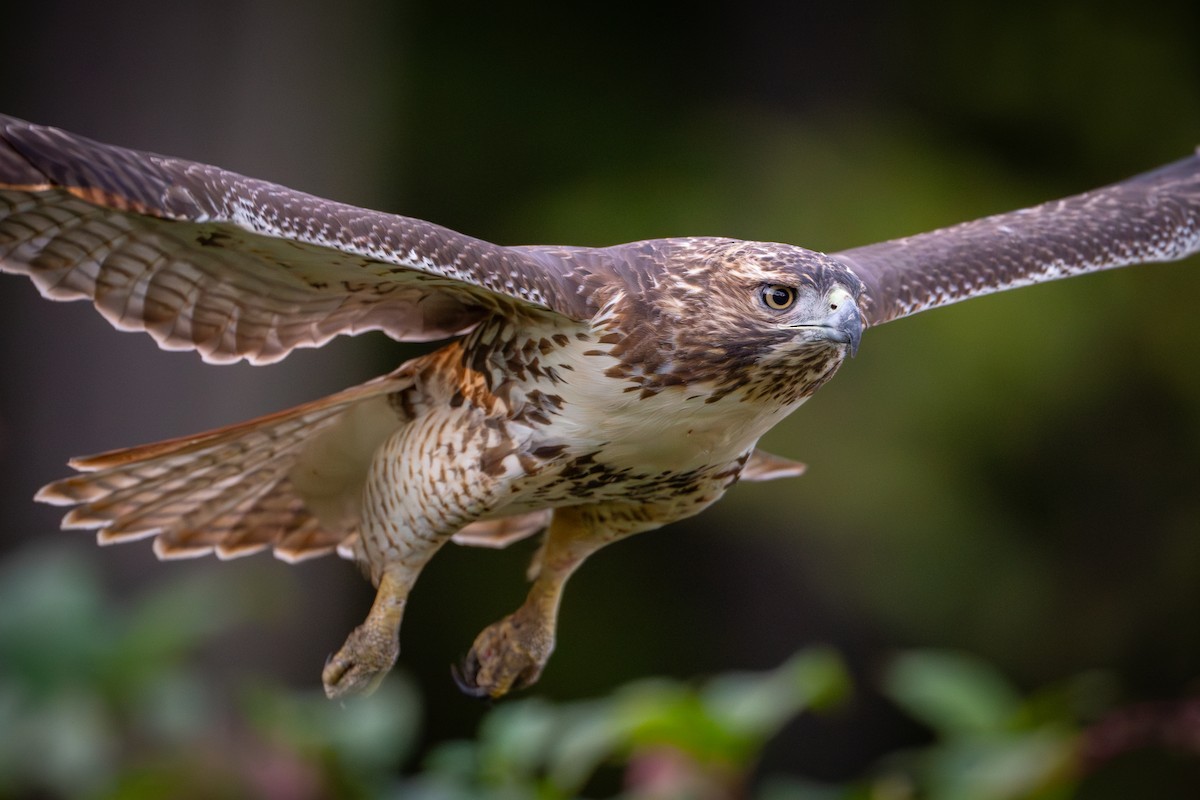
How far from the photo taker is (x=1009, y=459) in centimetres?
1095

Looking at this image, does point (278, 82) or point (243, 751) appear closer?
point (243, 751)

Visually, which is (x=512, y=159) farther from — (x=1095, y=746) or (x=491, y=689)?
(x=1095, y=746)

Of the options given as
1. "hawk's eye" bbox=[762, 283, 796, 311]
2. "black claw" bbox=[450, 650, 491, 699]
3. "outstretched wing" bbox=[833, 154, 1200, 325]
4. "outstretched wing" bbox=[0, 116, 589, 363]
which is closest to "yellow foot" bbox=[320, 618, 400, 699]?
"black claw" bbox=[450, 650, 491, 699]

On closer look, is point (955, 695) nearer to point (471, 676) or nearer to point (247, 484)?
point (471, 676)

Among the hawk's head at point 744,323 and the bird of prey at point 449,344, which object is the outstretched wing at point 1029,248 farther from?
the hawk's head at point 744,323

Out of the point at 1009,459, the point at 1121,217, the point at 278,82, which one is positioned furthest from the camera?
the point at 1009,459

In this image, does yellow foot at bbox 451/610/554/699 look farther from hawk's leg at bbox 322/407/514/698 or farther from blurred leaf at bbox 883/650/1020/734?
blurred leaf at bbox 883/650/1020/734

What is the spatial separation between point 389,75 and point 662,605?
166 inches

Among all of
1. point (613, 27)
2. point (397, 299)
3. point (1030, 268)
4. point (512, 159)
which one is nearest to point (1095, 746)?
point (1030, 268)

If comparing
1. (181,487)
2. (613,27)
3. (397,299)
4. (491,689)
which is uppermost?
(613,27)

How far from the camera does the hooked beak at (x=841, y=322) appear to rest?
12.7 ft

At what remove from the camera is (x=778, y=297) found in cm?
395

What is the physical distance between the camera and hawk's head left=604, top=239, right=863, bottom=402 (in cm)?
389

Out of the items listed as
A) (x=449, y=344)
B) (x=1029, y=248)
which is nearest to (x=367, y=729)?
(x=449, y=344)
